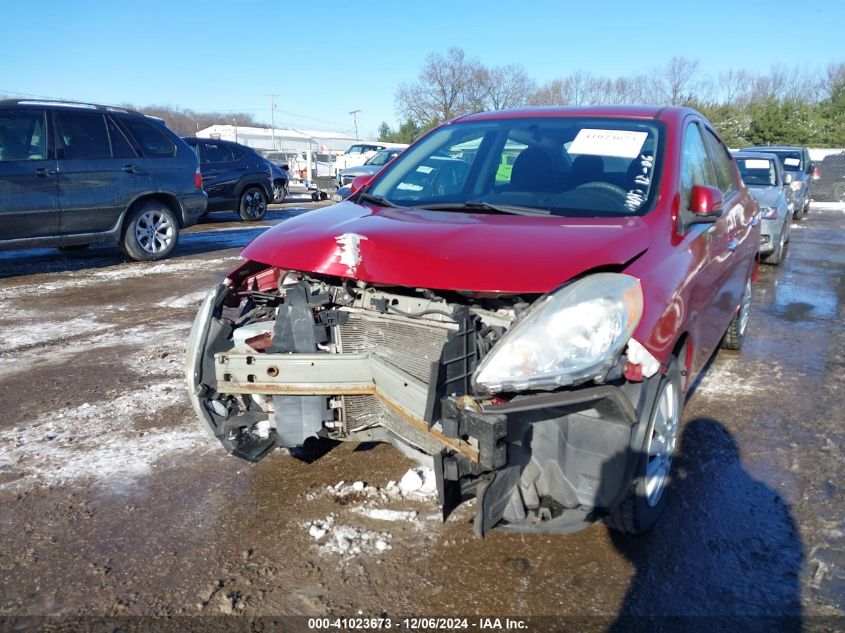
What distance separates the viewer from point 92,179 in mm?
8391

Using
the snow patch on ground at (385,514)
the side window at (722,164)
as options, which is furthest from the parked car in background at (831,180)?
the snow patch on ground at (385,514)

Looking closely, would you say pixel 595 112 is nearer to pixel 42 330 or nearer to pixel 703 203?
pixel 703 203

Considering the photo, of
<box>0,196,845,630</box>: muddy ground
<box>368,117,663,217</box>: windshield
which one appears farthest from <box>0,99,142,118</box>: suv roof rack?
<box>368,117,663,217</box>: windshield

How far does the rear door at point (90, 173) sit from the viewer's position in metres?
8.20

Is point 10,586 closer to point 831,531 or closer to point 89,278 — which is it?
point 831,531

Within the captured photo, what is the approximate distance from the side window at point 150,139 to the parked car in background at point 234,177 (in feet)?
13.5

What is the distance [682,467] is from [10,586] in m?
Result: 3.01

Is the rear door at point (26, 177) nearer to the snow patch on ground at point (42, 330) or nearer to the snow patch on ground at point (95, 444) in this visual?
the snow patch on ground at point (42, 330)

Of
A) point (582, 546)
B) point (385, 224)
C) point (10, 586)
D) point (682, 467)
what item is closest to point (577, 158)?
point (385, 224)

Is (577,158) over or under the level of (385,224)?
over

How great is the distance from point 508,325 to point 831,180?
80.9 feet

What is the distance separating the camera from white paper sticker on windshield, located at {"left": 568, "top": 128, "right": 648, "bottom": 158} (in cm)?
345

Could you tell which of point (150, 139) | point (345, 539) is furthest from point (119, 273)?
point (345, 539)

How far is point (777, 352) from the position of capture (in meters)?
5.62
